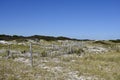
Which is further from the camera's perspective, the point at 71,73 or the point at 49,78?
the point at 71,73

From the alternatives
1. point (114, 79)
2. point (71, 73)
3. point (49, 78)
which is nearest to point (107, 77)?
point (114, 79)

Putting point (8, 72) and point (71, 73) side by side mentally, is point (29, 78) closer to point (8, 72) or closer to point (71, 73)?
point (8, 72)

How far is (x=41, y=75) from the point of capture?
18578 mm

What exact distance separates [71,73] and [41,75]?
9.53ft

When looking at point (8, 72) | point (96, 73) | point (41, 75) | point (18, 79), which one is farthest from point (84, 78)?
point (8, 72)

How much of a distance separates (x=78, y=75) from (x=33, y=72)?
4.04 m

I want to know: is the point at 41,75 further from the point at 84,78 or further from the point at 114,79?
the point at 114,79

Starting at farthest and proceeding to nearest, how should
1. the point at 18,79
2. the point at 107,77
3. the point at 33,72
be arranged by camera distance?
the point at 33,72, the point at 107,77, the point at 18,79

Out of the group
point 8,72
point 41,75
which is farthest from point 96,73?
point 8,72

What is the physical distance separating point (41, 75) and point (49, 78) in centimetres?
124

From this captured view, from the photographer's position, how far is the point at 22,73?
19219mm

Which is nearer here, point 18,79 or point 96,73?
point 18,79

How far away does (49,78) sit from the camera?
57.7 feet

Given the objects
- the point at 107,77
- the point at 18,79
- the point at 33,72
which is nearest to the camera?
the point at 18,79
